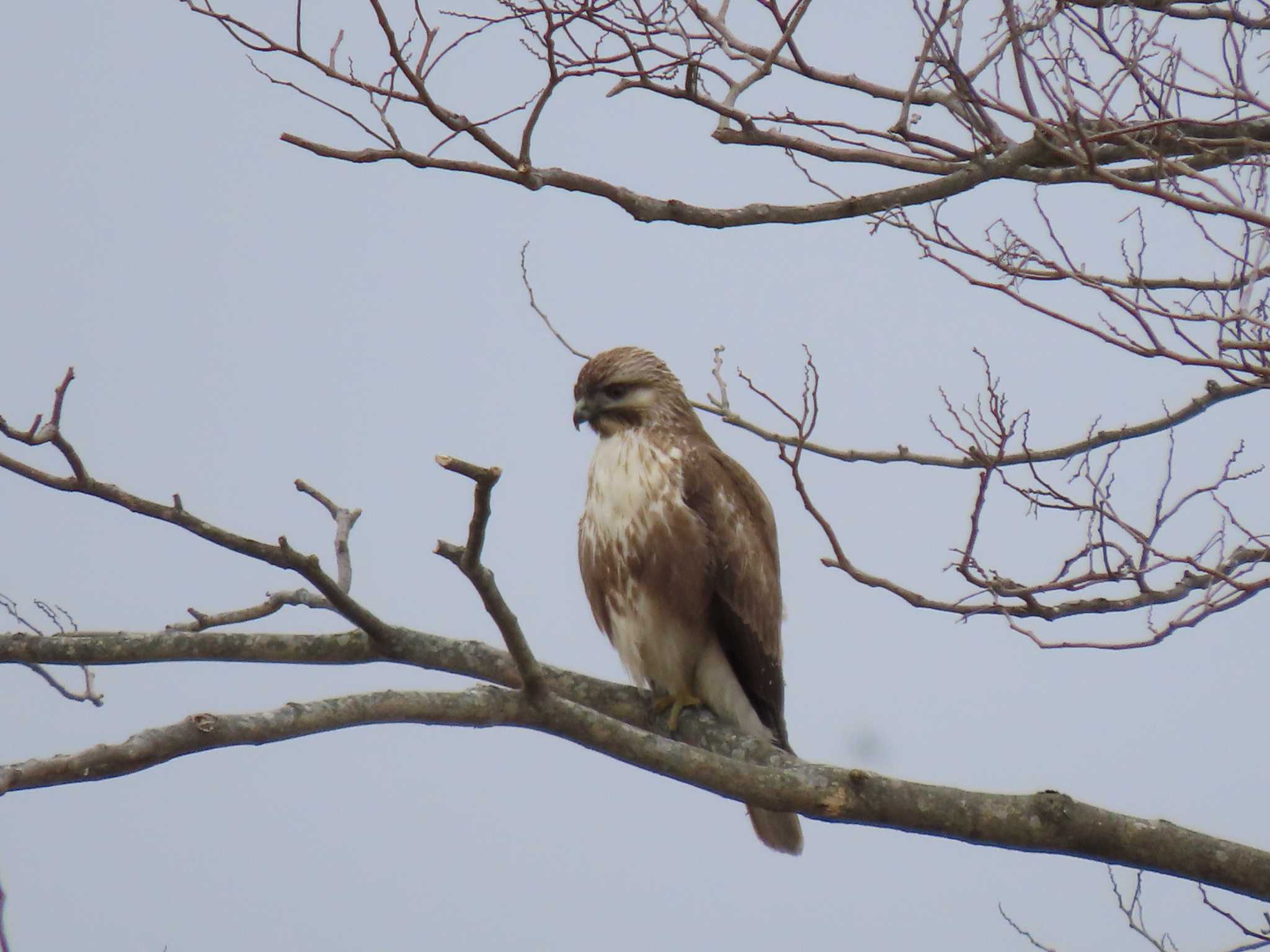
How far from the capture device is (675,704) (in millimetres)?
4855

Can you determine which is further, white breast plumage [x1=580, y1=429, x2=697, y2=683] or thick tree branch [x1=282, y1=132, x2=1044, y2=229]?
white breast plumage [x1=580, y1=429, x2=697, y2=683]

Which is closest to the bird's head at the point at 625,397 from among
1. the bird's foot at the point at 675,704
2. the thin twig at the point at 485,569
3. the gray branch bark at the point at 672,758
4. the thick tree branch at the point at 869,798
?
the bird's foot at the point at 675,704

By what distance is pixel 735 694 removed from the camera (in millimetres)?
4977

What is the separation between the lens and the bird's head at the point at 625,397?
5352 millimetres

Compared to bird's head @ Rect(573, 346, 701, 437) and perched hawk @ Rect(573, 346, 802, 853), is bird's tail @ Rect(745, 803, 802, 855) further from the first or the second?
bird's head @ Rect(573, 346, 701, 437)

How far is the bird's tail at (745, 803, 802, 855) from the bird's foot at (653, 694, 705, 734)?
0.44 m

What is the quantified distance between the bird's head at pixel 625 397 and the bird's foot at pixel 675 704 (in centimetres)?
102

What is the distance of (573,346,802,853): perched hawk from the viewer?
15.7 ft

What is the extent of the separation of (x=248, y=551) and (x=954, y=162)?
2.18 meters

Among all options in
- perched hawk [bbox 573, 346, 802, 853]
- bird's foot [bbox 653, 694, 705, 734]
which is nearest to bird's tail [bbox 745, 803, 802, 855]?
perched hawk [bbox 573, 346, 802, 853]

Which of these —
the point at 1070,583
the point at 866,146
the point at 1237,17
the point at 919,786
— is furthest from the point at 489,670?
the point at 1237,17

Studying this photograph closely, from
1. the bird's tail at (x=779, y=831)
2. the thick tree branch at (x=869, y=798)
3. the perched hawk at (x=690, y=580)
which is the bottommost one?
the thick tree branch at (x=869, y=798)

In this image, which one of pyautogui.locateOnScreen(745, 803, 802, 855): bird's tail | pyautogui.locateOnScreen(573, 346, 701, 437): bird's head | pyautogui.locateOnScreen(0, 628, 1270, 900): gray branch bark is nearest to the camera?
pyautogui.locateOnScreen(0, 628, 1270, 900): gray branch bark

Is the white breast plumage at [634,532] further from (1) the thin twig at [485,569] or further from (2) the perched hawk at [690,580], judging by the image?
(1) the thin twig at [485,569]
